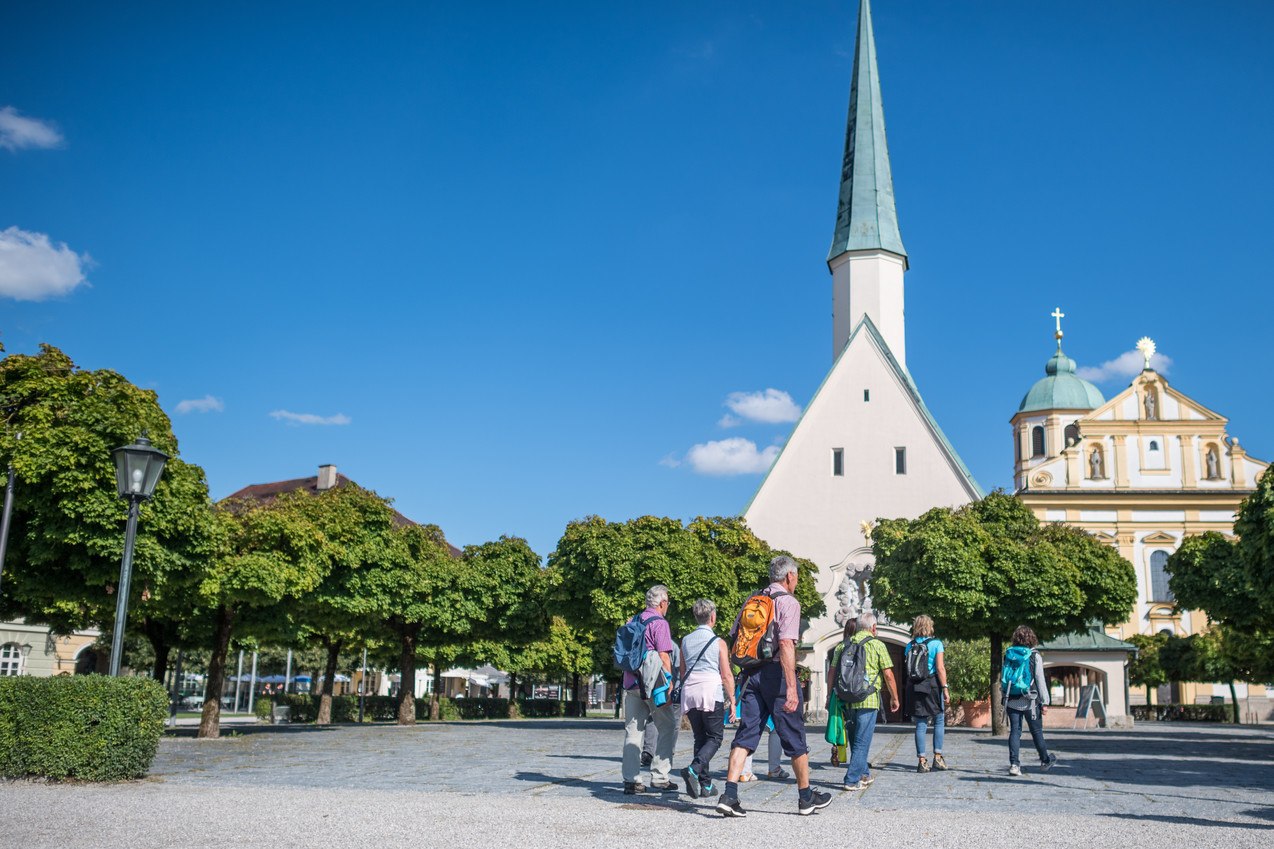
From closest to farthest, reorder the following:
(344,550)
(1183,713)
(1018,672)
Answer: (1018,672), (344,550), (1183,713)

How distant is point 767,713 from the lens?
8.84 m

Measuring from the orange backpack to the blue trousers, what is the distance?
274cm

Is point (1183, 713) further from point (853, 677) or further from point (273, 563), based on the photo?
point (853, 677)

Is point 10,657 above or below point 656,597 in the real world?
below

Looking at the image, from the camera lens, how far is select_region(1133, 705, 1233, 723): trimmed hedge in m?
50.2

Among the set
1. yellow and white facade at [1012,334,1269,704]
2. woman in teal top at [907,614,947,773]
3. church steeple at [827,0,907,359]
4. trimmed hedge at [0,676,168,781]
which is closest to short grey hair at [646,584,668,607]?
woman in teal top at [907,614,947,773]

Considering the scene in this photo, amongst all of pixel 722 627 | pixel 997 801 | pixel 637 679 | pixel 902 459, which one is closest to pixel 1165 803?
pixel 997 801

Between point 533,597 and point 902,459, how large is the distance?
651 inches

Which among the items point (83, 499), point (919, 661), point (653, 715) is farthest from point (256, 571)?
point (919, 661)

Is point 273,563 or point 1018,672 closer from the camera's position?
point 1018,672

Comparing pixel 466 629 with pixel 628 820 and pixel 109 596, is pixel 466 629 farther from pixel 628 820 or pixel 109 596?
pixel 628 820

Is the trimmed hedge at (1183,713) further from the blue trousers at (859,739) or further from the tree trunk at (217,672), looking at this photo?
the blue trousers at (859,739)

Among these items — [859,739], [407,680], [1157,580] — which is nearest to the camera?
[859,739]

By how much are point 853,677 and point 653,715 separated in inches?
78.5
